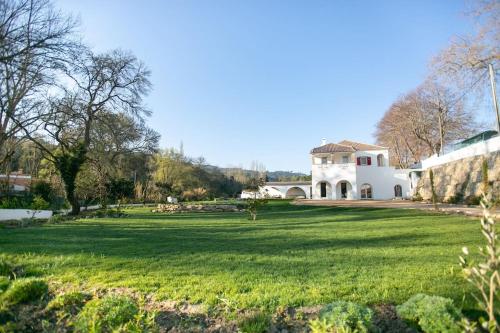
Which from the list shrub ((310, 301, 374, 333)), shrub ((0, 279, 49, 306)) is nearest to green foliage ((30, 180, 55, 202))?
shrub ((0, 279, 49, 306))

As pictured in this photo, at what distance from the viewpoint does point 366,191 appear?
3684cm

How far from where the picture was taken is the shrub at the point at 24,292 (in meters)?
3.68

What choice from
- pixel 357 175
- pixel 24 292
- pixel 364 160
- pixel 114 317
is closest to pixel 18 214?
pixel 24 292

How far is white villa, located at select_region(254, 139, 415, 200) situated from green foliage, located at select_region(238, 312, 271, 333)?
32175mm

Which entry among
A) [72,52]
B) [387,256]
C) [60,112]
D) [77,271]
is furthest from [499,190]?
[60,112]

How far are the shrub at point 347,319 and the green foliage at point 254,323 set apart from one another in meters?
0.43

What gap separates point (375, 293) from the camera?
143 inches

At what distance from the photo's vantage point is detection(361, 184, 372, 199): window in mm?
36284

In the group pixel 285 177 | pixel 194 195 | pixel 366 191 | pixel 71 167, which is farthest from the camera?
pixel 285 177

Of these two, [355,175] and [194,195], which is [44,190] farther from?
[355,175]

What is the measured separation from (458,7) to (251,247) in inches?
569

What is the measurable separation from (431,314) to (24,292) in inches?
166

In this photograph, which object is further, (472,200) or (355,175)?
(355,175)

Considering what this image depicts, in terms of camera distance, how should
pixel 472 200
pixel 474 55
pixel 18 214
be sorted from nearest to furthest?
pixel 474 55 → pixel 18 214 → pixel 472 200
